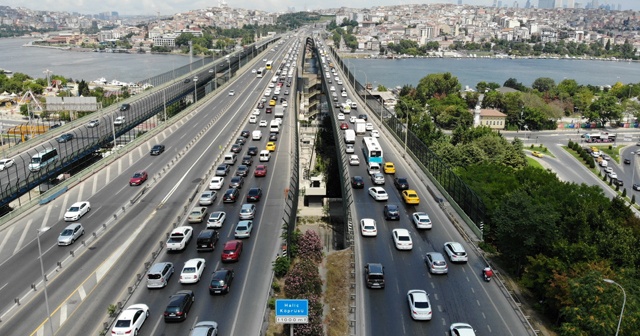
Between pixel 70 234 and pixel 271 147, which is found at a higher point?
pixel 271 147

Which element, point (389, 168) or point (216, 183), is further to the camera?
point (389, 168)

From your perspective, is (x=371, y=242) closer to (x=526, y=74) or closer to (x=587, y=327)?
(x=587, y=327)

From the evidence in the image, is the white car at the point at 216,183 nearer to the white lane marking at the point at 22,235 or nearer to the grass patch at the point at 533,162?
the white lane marking at the point at 22,235

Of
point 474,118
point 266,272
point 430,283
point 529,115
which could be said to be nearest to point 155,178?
point 266,272

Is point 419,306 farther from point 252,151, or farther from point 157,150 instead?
point 157,150

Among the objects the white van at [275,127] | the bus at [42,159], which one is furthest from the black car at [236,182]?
the white van at [275,127]

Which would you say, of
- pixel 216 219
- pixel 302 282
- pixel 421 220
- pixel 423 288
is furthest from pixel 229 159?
pixel 423 288

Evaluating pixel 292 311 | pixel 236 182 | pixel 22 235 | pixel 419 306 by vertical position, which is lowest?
pixel 22 235
